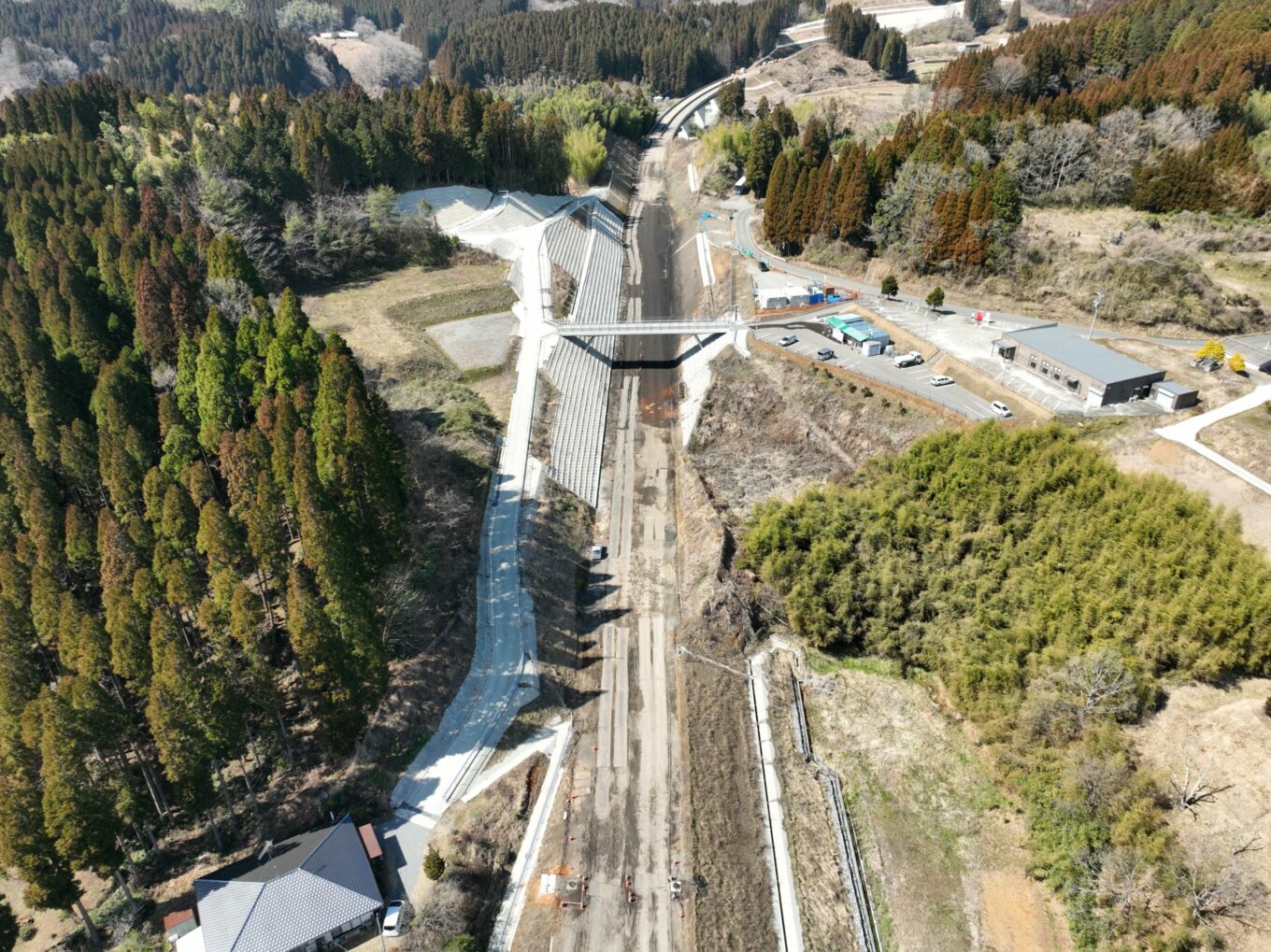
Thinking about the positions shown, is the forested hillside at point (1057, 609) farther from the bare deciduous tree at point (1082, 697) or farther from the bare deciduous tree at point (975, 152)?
the bare deciduous tree at point (975, 152)

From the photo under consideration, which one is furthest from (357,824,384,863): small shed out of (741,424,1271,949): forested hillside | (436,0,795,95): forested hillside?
(436,0,795,95): forested hillside

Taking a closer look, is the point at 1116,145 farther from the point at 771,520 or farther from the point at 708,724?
the point at 708,724

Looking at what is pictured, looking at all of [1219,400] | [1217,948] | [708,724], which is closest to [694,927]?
[708,724]

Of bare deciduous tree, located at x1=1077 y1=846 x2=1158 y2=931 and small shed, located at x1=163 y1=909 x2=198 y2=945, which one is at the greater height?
bare deciduous tree, located at x1=1077 y1=846 x2=1158 y2=931

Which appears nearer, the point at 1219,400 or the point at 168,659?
the point at 168,659

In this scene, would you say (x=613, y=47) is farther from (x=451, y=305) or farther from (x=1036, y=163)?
(x=1036, y=163)

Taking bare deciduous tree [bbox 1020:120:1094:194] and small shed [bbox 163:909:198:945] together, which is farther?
bare deciduous tree [bbox 1020:120:1094:194]

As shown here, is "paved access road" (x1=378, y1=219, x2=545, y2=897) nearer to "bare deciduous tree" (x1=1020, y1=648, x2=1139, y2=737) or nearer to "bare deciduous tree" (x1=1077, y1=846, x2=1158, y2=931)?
"bare deciduous tree" (x1=1020, y1=648, x2=1139, y2=737)
